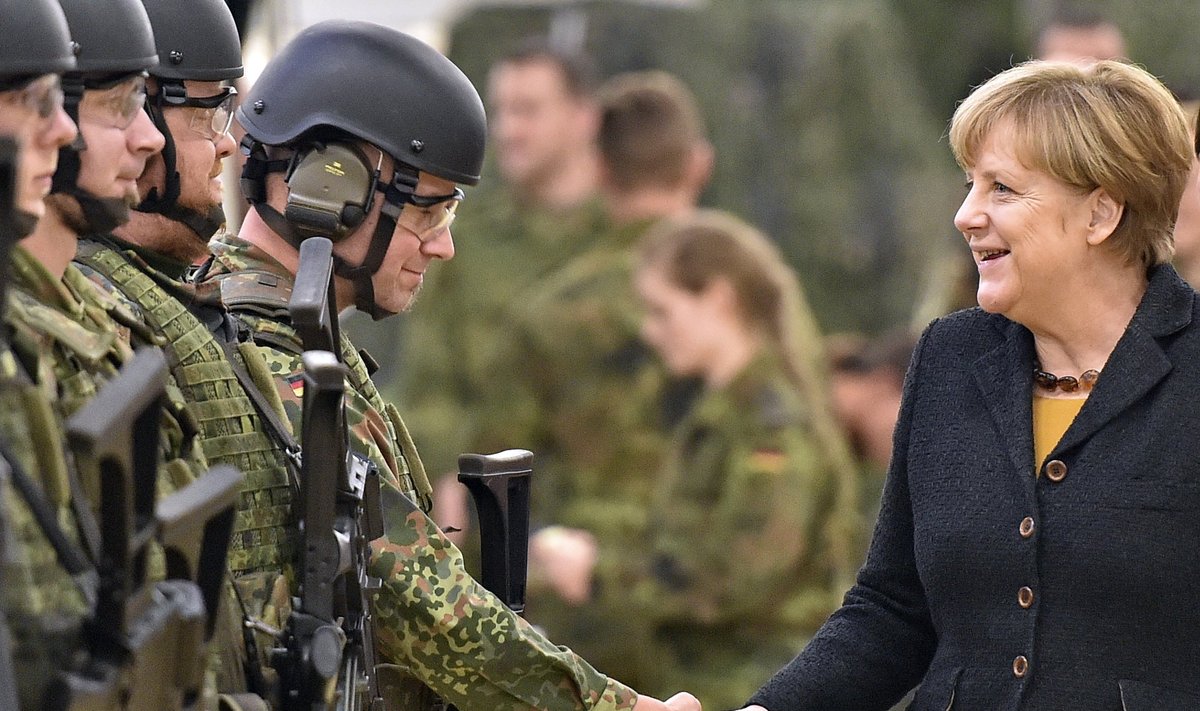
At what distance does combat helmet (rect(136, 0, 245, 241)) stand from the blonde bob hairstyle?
1.53 m

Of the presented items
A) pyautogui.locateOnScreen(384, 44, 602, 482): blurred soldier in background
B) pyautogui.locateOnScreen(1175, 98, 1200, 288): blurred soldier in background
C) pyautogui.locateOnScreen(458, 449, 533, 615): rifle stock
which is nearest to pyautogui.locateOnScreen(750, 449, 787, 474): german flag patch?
pyautogui.locateOnScreen(1175, 98, 1200, 288): blurred soldier in background

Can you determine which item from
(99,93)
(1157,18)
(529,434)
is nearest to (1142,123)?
(99,93)

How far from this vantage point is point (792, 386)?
8016mm

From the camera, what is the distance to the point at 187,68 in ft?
14.9

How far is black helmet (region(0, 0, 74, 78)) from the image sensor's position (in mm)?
3445

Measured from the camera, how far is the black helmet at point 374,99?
4.60 m

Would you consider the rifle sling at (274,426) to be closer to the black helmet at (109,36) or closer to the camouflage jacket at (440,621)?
the camouflage jacket at (440,621)

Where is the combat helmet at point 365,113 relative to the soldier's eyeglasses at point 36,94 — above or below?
below

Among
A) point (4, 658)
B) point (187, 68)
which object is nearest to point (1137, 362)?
point (187, 68)

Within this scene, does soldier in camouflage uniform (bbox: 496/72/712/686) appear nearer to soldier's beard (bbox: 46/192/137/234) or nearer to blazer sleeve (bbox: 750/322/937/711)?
blazer sleeve (bbox: 750/322/937/711)

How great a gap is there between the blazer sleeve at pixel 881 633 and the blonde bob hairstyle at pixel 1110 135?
50 cm

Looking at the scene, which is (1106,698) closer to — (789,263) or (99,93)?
(99,93)

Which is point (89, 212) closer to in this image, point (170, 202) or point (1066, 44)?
point (170, 202)

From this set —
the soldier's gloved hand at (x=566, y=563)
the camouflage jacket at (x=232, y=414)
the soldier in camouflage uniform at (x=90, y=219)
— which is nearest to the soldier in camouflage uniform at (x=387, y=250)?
the camouflage jacket at (x=232, y=414)
